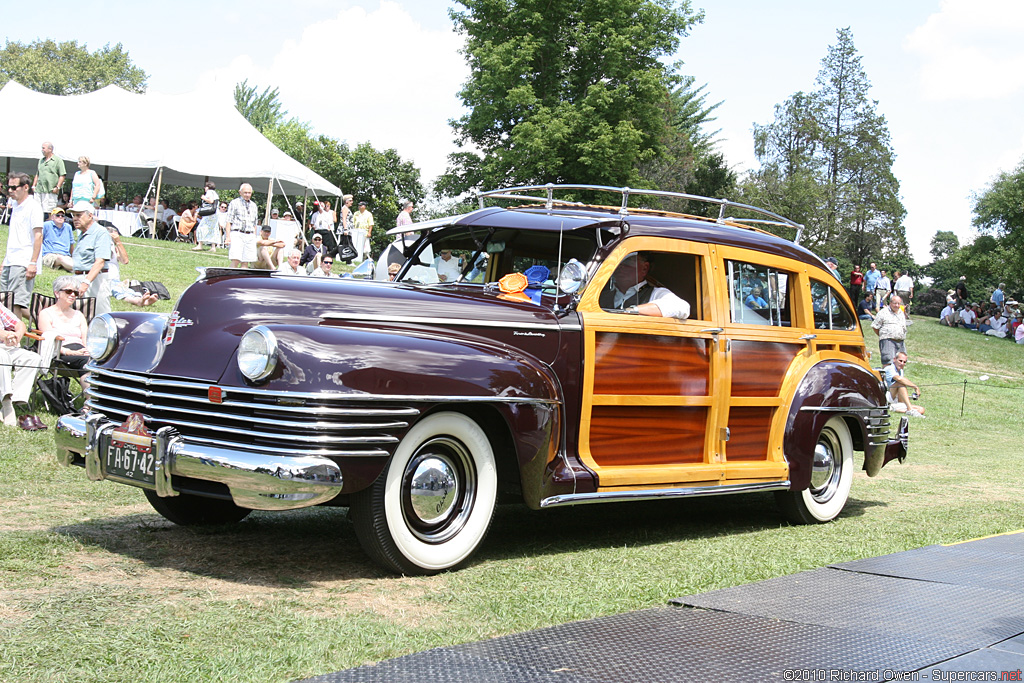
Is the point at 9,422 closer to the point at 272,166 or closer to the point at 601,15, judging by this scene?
the point at 272,166

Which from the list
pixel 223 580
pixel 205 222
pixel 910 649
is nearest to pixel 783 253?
pixel 910 649

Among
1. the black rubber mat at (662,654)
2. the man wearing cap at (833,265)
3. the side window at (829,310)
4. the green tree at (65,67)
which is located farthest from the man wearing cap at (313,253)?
the green tree at (65,67)

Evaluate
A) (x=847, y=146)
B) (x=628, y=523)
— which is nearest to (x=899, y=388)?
(x=628, y=523)

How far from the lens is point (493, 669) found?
3516 mm

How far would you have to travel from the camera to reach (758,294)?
7.00 m

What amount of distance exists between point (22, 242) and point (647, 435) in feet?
25.8

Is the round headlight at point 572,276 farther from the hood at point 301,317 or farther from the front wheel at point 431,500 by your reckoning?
the front wheel at point 431,500

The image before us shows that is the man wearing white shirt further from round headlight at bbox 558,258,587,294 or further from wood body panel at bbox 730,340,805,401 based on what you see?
wood body panel at bbox 730,340,805,401

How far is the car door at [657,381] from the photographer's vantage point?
5.80 meters

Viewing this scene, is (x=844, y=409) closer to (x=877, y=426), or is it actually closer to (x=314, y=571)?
(x=877, y=426)

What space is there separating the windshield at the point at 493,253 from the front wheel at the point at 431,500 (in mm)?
1469

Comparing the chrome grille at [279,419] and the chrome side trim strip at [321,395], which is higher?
the chrome side trim strip at [321,395]

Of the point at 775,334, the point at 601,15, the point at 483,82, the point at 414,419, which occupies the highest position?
the point at 601,15

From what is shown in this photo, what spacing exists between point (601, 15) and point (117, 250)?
103ft
